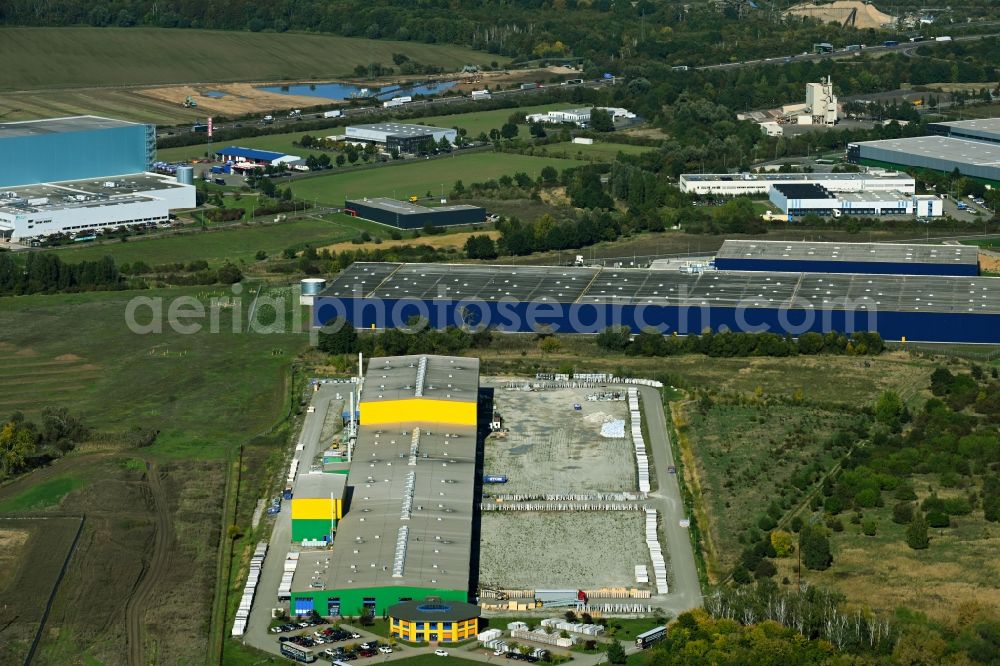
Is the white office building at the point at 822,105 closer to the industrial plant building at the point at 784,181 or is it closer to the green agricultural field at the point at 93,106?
the industrial plant building at the point at 784,181

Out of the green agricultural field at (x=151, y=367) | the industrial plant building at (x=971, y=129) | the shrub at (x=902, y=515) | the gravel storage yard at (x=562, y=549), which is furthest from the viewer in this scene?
the industrial plant building at (x=971, y=129)

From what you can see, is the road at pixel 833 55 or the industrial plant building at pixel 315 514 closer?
the industrial plant building at pixel 315 514

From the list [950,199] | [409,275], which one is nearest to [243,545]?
[409,275]

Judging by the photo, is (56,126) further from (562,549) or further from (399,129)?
(562,549)

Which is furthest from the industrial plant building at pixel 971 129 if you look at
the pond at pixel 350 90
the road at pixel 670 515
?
the road at pixel 670 515

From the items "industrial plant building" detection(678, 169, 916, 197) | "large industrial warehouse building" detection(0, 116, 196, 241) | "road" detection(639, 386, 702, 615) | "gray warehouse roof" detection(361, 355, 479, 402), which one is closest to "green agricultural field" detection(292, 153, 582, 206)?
"large industrial warehouse building" detection(0, 116, 196, 241)

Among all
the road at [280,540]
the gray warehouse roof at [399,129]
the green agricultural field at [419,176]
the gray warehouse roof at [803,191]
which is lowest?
the road at [280,540]

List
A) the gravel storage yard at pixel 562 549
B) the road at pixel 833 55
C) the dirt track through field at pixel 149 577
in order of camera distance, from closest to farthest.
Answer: the dirt track through field at pixel 149 577
the gravel storage yard at pixel 562 549
the road at pixel 833 55
